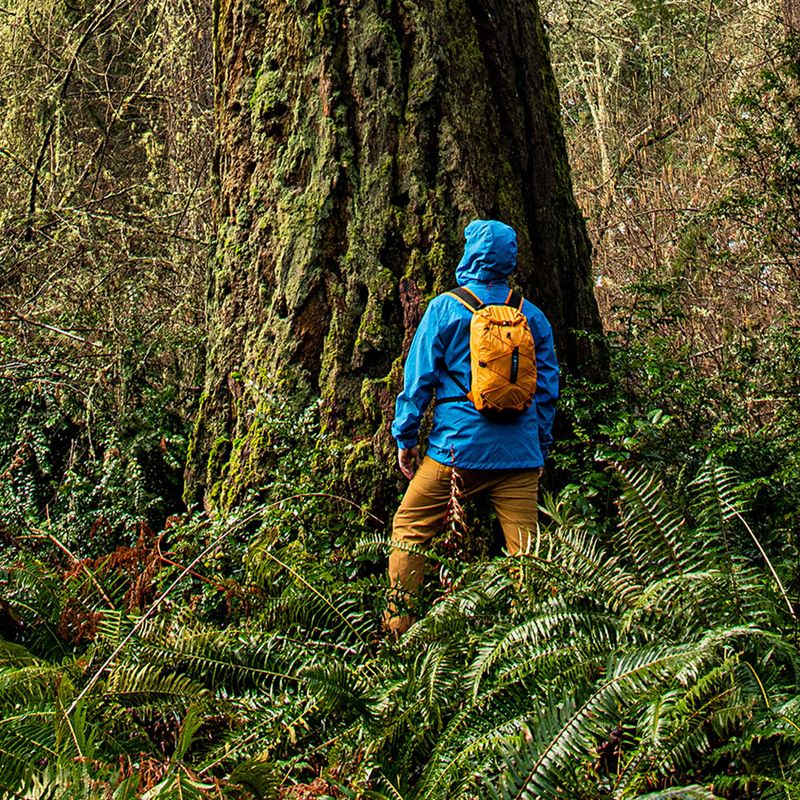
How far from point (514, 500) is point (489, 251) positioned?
1.29m

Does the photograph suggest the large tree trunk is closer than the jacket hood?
No

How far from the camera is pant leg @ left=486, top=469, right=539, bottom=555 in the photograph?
213 inches

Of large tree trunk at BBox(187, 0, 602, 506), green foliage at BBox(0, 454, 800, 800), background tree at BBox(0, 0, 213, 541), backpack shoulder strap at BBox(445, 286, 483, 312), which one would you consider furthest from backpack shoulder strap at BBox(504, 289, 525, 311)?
background tree at BBox(0, 0, 213, 541)

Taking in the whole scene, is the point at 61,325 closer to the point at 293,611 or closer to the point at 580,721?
the point at 293,611

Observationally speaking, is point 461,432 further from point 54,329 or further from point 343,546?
point 54,329

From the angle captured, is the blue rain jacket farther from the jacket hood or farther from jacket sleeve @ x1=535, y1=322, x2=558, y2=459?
jacket sleeve @ x1=535, y1=322, x2=558, y2=459

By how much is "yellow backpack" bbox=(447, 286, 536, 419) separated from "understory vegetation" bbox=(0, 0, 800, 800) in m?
0.56

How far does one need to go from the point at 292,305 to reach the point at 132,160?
6.70 metres

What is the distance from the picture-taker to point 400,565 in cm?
534

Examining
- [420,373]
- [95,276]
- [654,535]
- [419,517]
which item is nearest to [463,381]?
[420,373]

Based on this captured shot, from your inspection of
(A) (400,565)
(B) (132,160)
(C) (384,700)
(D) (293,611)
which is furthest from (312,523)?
(B) (132,160)

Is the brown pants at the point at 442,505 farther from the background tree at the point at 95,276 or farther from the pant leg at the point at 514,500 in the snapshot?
the background tree at the point at 95,276

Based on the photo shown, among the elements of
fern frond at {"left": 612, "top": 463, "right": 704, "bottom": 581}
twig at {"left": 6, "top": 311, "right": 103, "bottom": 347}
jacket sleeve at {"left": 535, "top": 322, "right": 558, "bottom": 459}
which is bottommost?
fern frond at {"left": 612, "top": 463, "right": 704, "bottom": 581}

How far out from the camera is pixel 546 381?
18.2ft
